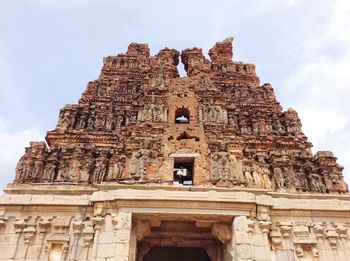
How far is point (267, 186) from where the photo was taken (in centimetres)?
1112

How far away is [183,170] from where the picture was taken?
38.2 feet

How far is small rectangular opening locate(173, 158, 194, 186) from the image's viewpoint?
38.3ft

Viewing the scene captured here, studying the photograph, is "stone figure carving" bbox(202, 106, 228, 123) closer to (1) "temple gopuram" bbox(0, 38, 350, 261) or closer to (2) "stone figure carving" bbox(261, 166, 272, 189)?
(1) "temple gopuram" bbox(0, 38, 350, 261)

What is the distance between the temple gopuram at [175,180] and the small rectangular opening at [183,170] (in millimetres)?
41

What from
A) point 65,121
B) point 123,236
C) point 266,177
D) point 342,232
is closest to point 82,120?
point 65,121

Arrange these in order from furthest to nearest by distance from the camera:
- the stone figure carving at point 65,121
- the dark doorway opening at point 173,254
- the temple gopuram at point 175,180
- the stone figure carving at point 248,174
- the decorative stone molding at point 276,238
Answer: the stone figure carving at point 65,121, the dark doorway opening at point 173,254, the stone figure carving at point 248,174, the decorative stone molding at point 276,238, the temple gopuram at point 175,180

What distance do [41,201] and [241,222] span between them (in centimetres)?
559

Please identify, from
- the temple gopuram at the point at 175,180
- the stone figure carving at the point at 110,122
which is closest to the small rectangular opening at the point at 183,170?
the temple gopuram at the point at 175,180

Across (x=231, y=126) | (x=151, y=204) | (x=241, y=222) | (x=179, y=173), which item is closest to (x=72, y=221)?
(x=151, y=204)

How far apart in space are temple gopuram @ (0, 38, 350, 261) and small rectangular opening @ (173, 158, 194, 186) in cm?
4

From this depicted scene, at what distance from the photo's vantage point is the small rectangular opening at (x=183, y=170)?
11.7 metres

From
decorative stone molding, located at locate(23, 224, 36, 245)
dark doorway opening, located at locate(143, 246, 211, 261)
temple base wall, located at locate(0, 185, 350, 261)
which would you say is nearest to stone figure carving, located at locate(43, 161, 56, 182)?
temple base wall, located at locate(0, 185, 350, 261)

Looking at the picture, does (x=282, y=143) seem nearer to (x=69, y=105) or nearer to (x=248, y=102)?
(x=248, y=102)

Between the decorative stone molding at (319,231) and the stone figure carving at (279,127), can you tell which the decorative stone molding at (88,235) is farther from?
the stone figure carving at (279,127)
